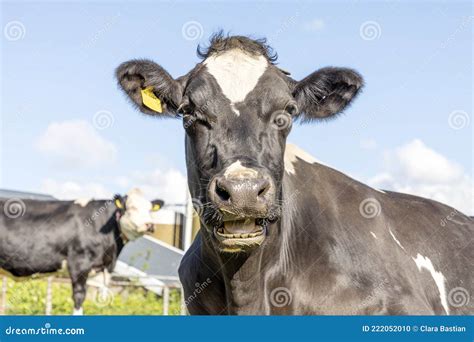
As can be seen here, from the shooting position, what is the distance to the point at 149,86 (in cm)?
495

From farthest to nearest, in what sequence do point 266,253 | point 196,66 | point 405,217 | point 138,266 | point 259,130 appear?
point 138,266 < point 405,217 < point 196,66 < point 266,253 < point 259,130

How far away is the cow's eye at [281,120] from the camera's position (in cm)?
440

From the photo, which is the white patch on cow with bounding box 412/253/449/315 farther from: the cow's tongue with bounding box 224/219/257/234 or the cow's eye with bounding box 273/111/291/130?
the cow's tongue with bounding box 224/219/257/234

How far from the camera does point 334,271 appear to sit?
183 inches

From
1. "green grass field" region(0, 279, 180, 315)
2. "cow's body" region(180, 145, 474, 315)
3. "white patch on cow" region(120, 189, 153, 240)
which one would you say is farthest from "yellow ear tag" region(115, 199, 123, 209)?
"cow's body" region(180, 145, 474, 315)

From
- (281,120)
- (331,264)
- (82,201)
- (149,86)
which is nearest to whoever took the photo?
(281,120)

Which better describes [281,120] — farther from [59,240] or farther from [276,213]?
[59,240]

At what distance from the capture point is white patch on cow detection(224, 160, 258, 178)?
3.78m

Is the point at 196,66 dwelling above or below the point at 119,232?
above

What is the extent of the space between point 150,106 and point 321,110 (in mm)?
1247

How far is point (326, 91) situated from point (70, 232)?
12445 mm

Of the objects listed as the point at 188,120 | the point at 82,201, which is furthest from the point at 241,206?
the point at 82,201
